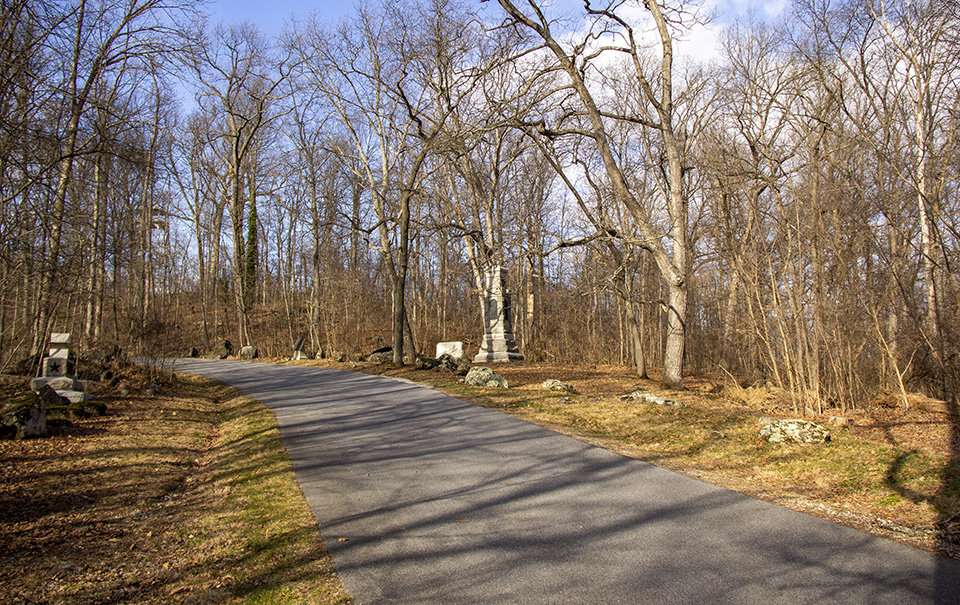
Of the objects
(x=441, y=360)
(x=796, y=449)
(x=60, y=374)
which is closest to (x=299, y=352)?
(x=441, y=360)

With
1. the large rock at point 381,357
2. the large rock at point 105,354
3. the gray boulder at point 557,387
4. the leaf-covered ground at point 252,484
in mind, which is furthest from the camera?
the large rock at point 381,357

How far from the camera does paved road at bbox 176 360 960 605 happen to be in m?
3.53

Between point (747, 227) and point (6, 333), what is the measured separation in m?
15.1

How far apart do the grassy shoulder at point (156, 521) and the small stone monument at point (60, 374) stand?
1.80 m

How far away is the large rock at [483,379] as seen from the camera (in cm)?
1300

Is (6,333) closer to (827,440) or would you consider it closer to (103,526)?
(103,526)

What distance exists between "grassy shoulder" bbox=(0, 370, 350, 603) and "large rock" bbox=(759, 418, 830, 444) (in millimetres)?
5910

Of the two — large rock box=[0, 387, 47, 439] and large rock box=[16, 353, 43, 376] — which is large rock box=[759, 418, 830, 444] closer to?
large rock box=[0, 387, 47, 439]

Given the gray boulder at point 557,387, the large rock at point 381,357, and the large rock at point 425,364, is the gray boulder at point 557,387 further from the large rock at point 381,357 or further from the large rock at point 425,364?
the large rock at point 381,357

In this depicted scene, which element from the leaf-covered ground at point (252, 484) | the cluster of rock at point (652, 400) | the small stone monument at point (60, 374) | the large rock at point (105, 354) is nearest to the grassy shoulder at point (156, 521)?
the leaf-covered ground at point (252, 484)

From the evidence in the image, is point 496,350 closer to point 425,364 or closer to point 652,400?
Result: point 425,364

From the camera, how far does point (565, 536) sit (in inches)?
173

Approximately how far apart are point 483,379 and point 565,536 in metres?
8.85

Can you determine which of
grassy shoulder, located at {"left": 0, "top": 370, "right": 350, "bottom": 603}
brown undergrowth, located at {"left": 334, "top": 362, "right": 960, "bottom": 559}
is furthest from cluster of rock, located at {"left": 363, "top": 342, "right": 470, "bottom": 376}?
grassy shoulder, located at {"left": 0, "top": 370, "right": 350, "bottom": 603}
